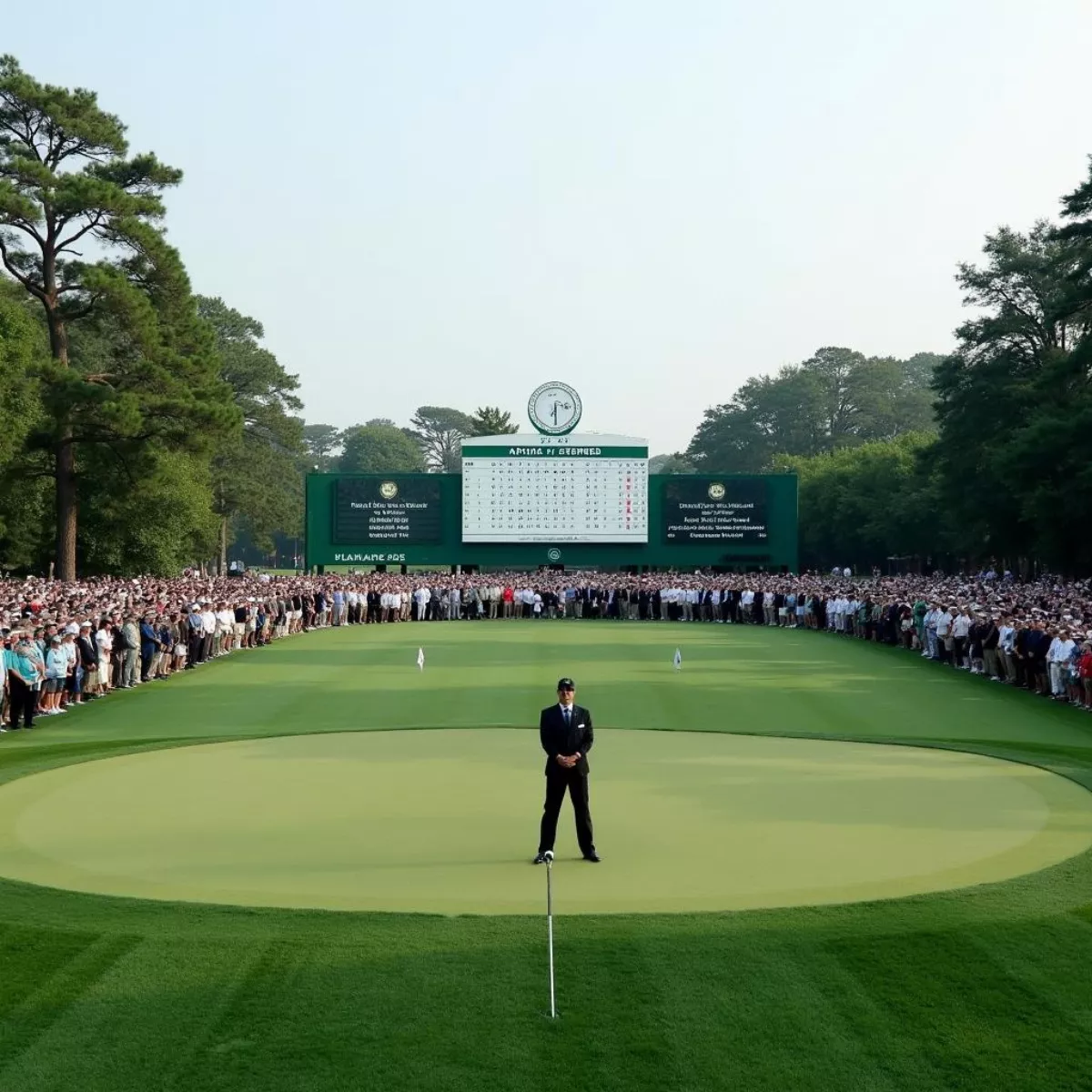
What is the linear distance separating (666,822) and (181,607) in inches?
930

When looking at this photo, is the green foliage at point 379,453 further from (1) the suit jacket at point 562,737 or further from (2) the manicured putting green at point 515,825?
(1) the suit jacket at point 562,737

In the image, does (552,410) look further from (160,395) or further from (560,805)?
(560,805)

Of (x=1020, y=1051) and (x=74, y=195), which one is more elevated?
(x=74, y=195)

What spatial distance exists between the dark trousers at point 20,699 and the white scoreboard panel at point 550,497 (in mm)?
41356

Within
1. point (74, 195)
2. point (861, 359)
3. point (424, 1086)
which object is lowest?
point (424, 1086)

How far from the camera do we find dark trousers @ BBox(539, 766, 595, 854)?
12.7m

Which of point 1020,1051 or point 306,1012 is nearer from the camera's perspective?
point 1020,1051

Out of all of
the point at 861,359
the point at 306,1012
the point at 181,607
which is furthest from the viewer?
the point at 861,359

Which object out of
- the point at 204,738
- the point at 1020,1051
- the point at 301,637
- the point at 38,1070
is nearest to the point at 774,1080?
the point at 1020,1051

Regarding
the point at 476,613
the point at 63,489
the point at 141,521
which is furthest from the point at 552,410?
the point at 63,489

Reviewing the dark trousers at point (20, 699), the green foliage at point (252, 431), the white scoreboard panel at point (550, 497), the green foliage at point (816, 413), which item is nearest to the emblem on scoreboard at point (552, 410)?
the white scoreboard panel at point (550, 497)

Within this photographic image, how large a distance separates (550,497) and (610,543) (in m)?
3.55

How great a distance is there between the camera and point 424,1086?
25.6 ft

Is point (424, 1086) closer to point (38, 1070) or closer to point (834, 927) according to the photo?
point (38, 1070)
